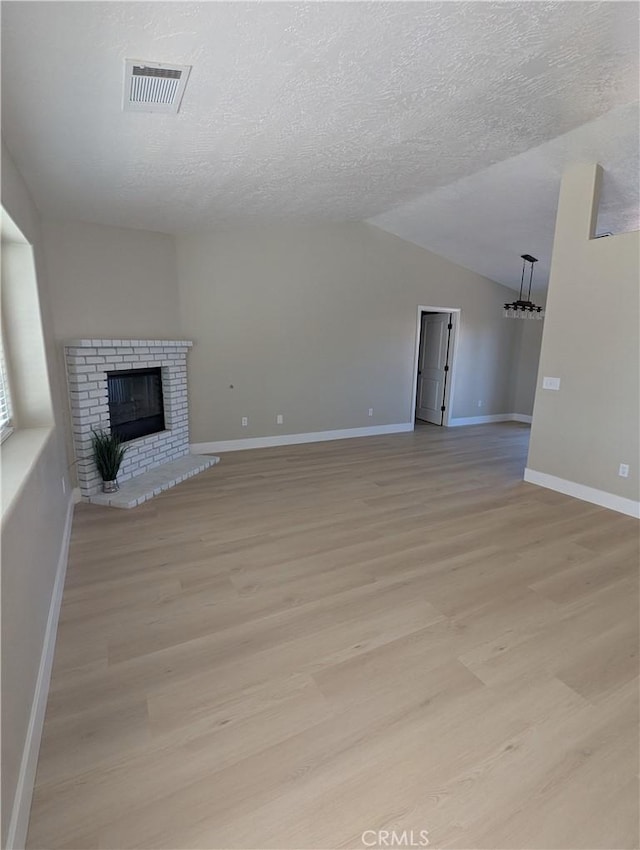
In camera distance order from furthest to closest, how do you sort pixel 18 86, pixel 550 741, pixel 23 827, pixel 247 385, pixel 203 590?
pixel 247 385, pixel 203 590, pixel 18 86, pixel 550 741, pixel 23 827

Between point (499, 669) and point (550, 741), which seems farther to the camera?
point (499, 669)

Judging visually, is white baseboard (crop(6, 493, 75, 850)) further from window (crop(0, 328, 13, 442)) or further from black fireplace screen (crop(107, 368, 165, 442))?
black fireplace screen (crop(107, 368, 165, 442))

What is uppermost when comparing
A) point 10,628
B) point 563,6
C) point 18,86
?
point 563,6

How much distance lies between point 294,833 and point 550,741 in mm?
1010

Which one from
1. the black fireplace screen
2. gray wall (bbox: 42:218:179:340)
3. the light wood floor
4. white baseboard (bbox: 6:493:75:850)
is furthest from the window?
the black fireplace screen

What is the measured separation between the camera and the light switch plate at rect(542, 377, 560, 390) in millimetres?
4145

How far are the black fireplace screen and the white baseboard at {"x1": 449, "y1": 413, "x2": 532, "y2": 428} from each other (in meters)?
5.12

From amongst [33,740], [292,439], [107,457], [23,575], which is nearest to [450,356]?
[292,439]

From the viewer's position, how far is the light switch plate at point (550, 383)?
4.14m

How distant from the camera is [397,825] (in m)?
1.25

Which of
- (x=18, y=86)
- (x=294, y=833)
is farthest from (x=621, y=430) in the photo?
(x=18, y=86)

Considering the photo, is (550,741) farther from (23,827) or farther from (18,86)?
→ (18,86)

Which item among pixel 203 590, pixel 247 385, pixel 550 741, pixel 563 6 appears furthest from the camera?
pixel 247 385

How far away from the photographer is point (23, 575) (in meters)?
1.50
